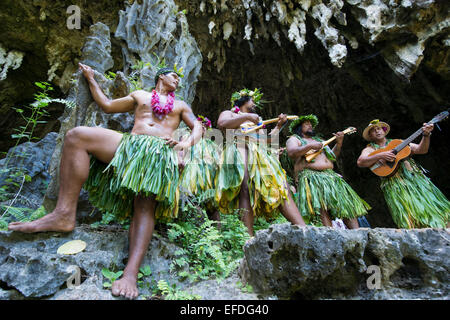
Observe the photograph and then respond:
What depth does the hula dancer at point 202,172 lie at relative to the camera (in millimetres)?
2484

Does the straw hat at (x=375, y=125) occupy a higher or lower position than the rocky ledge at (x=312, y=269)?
higher

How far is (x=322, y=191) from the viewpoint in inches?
123

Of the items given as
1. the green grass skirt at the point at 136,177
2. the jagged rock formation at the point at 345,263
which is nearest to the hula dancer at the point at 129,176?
the green grass skirt at the point at 136,177

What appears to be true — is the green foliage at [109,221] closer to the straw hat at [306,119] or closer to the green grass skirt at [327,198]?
the green grass skirt at [327,198]

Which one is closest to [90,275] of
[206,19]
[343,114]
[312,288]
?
[312,288]

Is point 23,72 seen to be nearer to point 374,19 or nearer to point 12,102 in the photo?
point 12,102

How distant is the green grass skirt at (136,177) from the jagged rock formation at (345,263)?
0.69 metres

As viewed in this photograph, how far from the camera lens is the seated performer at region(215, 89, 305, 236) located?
259 cm

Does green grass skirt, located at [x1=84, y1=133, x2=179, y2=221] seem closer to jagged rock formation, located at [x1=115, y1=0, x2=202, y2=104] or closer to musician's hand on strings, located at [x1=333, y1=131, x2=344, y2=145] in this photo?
jagged rock formation, located at [x1=115, y1=0, x2=202, y2=104]

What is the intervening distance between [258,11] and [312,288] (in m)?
5.05

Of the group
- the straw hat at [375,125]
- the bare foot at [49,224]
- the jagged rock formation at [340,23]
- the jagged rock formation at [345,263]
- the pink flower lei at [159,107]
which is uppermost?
the jagged rock formation at [340,23]

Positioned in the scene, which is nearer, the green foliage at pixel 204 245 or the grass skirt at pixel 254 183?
the green foliage at pixel 204 245

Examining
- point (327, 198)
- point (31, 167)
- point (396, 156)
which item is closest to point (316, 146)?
point (327, 198)

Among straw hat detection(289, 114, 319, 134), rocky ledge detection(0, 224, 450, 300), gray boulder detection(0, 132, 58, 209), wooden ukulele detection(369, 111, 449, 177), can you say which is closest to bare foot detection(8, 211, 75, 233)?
rocky ledge detection(0, 224, 450, 300)
